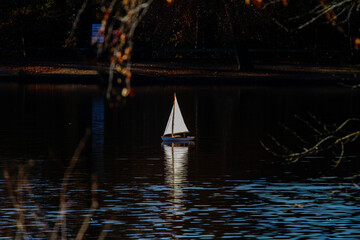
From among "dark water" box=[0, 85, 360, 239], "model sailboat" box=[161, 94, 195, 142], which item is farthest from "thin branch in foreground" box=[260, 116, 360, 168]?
"model sailboat" box=[161, 94, 195, 142]

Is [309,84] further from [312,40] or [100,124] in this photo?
[100,124]

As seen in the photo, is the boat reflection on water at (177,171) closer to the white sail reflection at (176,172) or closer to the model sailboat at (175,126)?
the white sail reflection at (176,172)

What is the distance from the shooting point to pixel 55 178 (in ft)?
77.1

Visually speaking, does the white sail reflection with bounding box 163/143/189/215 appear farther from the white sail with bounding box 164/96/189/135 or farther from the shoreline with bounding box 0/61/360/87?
the shoreline with bounding box 0/61/360/87

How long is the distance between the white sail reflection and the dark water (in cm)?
3

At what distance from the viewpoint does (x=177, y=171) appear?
25.1 m

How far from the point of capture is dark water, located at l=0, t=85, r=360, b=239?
59.1ft

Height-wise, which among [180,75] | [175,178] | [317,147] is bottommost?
[175,178]

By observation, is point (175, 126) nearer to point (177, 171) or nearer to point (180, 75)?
point (177, 171)

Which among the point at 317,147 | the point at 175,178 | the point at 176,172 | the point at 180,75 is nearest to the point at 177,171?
the point at 176,172

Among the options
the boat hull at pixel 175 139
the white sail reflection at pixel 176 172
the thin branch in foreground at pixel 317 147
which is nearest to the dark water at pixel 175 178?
the white sail reflection at pixel 176 172

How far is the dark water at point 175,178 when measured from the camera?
18000 mm

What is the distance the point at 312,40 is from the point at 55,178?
51329mm

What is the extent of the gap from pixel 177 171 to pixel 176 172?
221mm
